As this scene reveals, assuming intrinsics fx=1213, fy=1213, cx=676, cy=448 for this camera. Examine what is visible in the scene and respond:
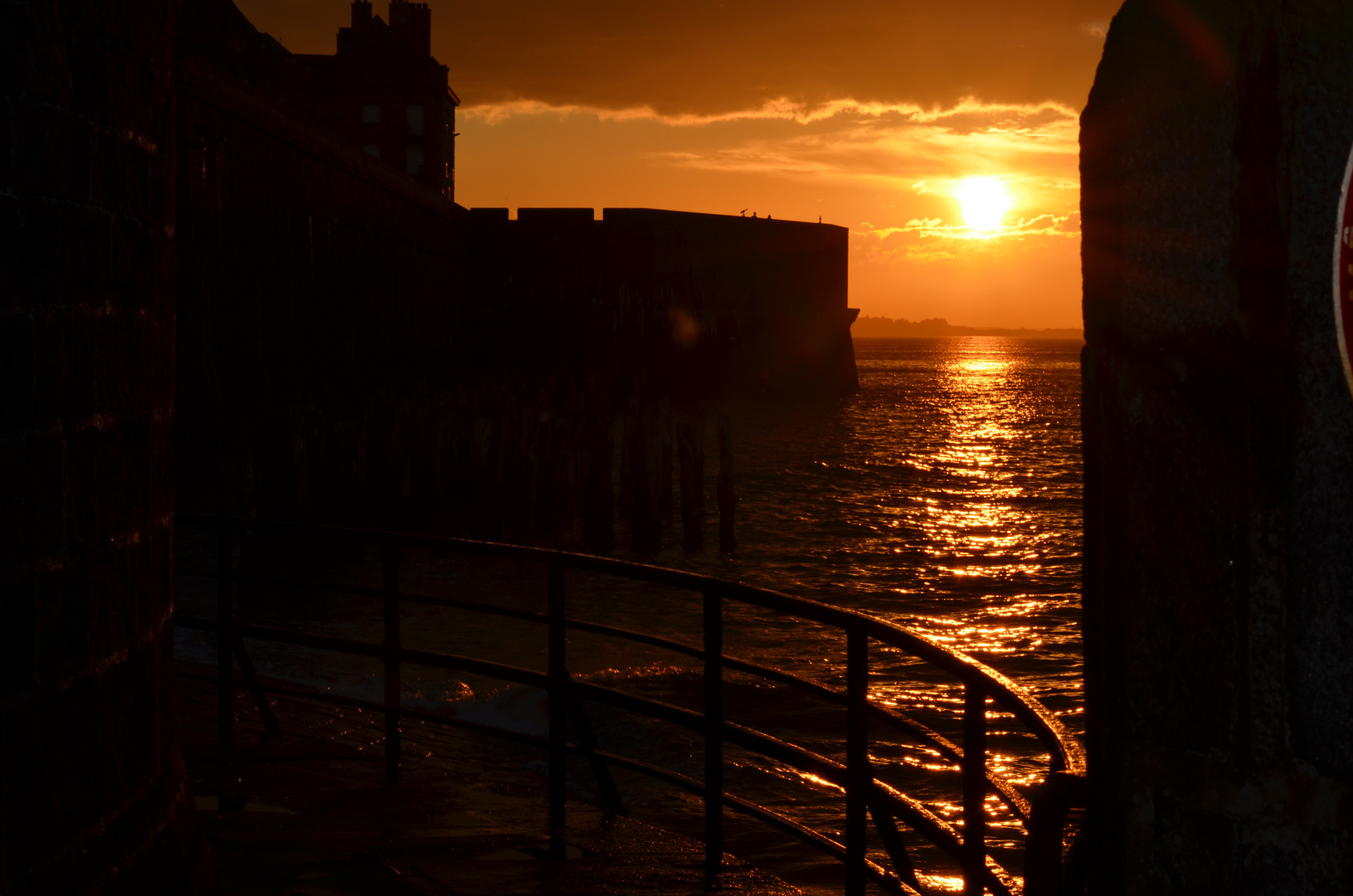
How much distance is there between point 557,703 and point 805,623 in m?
9.52

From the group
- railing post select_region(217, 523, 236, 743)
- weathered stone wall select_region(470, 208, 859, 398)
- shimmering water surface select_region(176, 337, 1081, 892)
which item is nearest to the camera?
railing post select_region(217, 523, 236, 743)

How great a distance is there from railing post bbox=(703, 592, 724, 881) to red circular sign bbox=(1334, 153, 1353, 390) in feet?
6.61

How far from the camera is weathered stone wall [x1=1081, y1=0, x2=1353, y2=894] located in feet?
5.86

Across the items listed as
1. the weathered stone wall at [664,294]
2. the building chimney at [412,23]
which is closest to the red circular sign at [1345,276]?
the weathered stone wall at [664,294]

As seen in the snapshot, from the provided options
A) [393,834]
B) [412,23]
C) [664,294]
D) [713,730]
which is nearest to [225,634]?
[393,834]

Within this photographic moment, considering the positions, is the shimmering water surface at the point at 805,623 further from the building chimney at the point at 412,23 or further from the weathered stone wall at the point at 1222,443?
the building chimney at the point at 412,23

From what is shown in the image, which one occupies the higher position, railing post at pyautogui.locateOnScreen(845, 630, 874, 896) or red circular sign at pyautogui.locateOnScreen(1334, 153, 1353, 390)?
red circular sign at pyautogui.locateOnScreen(1334, 153, 1353, 390)

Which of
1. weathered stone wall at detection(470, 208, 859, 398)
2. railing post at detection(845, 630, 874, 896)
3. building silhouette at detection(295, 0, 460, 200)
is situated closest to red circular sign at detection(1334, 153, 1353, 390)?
railing post at detection(845, 630, 874, 896)

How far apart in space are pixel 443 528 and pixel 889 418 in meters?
42.6

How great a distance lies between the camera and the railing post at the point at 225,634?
5.30 m

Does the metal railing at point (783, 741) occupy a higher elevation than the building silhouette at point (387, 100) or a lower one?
lower

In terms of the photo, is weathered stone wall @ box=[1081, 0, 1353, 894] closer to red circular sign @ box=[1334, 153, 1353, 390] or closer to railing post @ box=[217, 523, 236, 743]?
red circular sign @ box=[1334, 153, 1353, 390]

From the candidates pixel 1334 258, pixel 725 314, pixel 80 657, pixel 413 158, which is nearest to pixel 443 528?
pixel 80 657

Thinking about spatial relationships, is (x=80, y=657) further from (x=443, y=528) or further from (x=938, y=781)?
(x=443, y=528)
